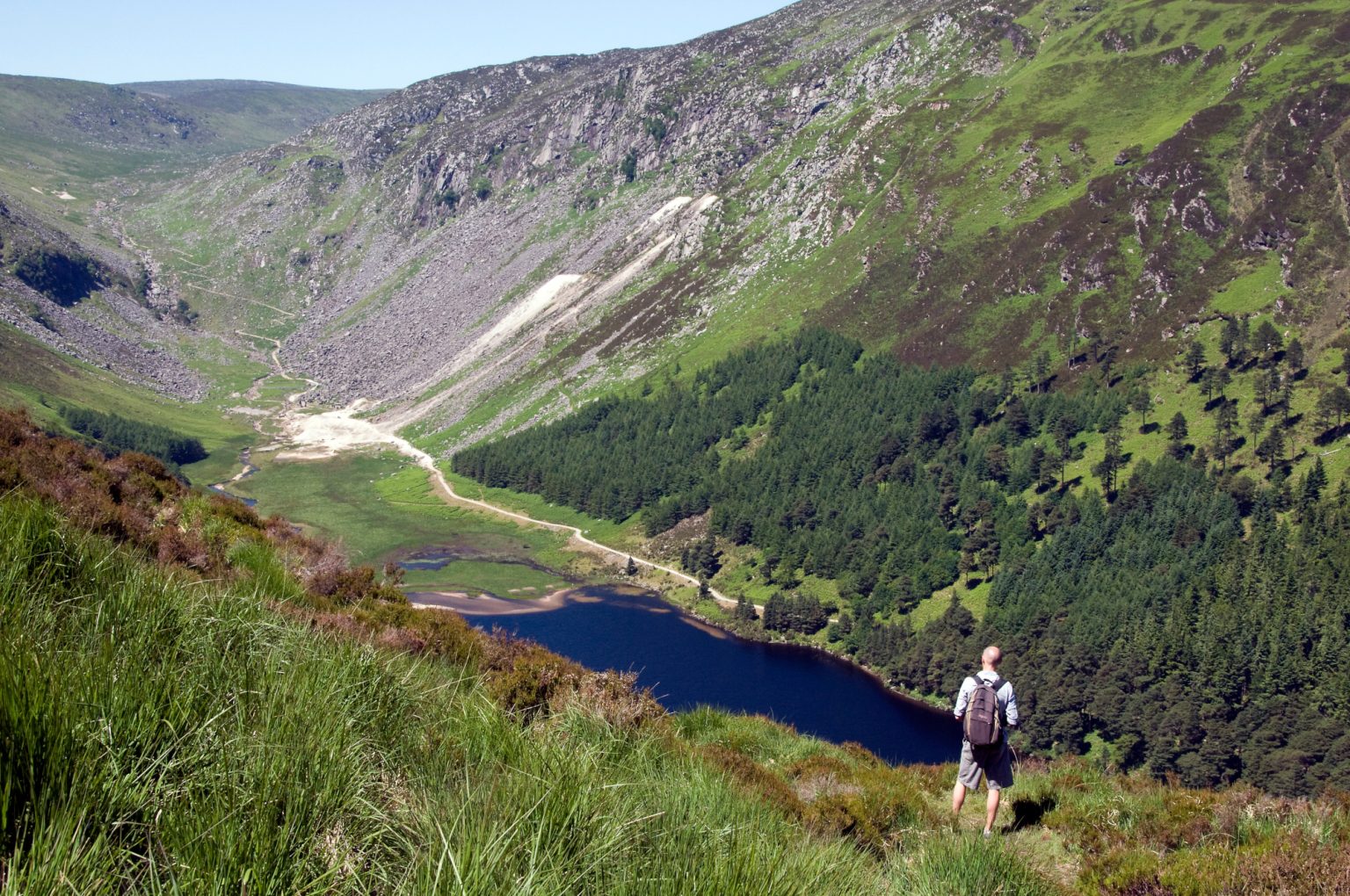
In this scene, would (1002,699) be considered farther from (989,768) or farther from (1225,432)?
(1225,432)

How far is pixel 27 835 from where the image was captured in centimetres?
479

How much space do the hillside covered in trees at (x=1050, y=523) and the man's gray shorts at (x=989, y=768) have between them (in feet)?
243

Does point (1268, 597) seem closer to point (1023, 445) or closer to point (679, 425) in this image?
point (1023, 445)

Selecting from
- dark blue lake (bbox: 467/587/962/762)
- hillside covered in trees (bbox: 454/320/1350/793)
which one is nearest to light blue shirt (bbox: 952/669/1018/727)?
dark blue lake (bbox: 467/587/962/762)

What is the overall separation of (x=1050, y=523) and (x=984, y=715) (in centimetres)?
10604

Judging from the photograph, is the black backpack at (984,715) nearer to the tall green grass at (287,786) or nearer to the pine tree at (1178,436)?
the tall green grass at (287,786)

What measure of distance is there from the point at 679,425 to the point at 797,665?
72109 mm

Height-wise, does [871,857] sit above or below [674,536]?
above

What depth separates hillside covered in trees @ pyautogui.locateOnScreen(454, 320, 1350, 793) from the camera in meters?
82.0

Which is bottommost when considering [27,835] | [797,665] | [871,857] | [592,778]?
[797,665]

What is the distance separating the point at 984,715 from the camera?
1343cm

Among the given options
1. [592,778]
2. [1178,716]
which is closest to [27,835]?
[592,778]

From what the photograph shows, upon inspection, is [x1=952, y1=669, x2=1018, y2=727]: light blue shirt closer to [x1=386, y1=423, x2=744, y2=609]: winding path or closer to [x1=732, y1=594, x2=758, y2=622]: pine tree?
[x1=732, y1=594, x2=758, y2=622]: pine tree

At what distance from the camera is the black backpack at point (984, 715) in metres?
13.3
